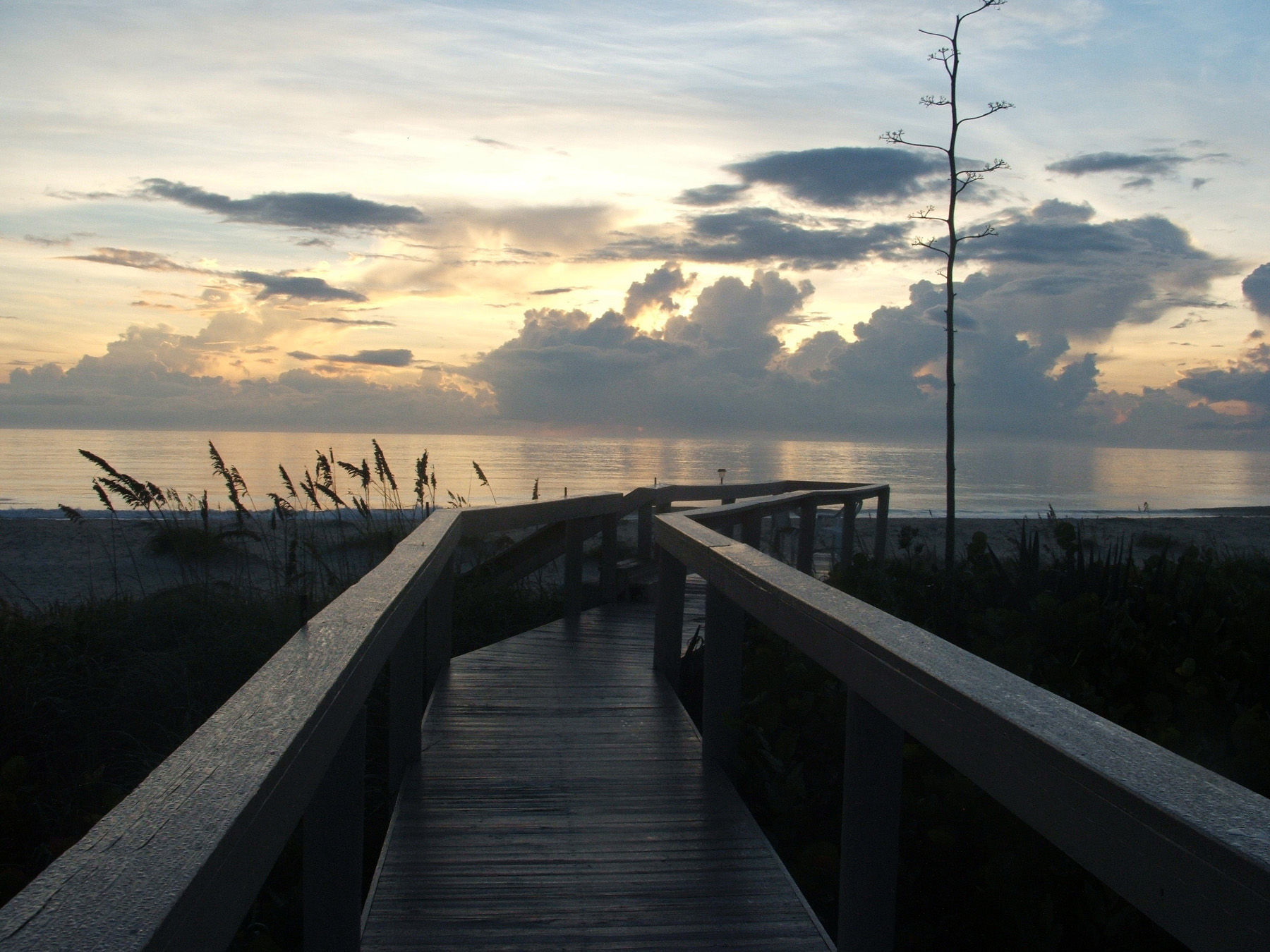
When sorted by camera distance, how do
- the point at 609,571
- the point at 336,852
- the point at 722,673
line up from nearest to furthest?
the point at 336,852 < the point at 722,673 < the point at 609,571

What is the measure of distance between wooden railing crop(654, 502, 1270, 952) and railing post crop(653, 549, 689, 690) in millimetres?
1983

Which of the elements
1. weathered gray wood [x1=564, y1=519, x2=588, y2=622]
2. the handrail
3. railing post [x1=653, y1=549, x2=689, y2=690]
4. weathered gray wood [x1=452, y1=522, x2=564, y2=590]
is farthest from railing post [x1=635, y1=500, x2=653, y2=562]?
the handrail

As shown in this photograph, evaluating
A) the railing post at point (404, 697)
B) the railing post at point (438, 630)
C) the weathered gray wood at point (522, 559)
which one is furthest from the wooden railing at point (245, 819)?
the weathered gray wood at point (522, 559)

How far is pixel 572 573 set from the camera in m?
6.87

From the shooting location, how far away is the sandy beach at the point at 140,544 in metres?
12.5

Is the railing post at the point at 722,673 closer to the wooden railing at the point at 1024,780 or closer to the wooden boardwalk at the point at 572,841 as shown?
the wooden boardwalk at the point at 572,841

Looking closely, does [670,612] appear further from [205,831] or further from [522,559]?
[205,831]

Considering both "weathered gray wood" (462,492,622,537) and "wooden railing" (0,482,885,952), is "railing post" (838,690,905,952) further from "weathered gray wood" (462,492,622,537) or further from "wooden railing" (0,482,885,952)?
"weathered gray wood" (462,492,622,537)

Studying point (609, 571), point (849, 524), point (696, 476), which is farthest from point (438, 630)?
point (696, 476)

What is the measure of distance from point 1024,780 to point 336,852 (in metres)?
1.42

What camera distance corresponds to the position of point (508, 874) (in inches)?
114

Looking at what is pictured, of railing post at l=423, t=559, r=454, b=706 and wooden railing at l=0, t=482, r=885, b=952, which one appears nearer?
wooden railing at l=0, t=482, r=885, b=952

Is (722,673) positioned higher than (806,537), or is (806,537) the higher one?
(806,537)

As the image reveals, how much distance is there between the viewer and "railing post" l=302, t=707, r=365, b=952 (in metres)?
1.99
